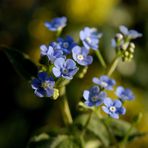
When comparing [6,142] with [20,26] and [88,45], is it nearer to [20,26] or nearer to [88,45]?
[20,26]

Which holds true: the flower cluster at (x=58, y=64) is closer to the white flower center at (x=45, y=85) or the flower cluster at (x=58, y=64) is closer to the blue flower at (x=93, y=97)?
the white flower center at (x=45, y=85)

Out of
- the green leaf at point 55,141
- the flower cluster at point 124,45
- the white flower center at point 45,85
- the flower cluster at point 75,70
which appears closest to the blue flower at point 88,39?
the flower cluster at point 75,70

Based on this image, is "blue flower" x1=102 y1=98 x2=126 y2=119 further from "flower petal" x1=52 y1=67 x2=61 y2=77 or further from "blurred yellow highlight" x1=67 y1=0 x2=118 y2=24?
"blurred yellow highlight" x1=67 y1=0 x2=118 y2=24

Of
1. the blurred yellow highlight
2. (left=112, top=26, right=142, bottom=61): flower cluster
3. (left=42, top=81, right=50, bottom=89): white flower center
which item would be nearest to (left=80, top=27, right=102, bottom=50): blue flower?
(left=112, top=26, right=142, bottom=61): flower cluster

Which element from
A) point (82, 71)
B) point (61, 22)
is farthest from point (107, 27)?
point (82, 71)

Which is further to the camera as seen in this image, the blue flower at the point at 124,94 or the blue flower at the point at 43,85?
the blue flower at the point at 124,94
